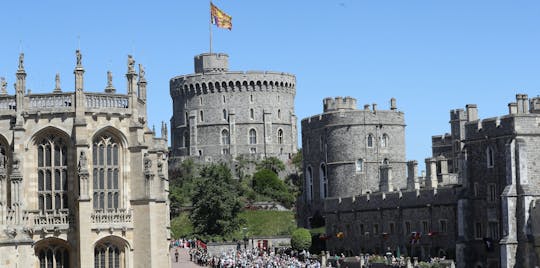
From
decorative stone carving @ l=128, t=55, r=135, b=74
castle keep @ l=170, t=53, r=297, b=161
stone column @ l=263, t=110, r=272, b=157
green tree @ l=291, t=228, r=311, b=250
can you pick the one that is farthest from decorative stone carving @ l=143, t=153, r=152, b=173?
stone column @ l=263, t=110, r=272, b=157

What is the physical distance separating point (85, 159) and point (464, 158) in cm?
2732

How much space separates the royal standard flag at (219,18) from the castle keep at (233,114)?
14.9m

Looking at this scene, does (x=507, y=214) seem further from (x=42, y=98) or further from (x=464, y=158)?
(x=42, y=98)

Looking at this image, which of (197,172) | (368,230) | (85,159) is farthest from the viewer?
(197,172)

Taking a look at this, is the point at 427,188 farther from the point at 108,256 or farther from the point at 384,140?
the point at 108,256

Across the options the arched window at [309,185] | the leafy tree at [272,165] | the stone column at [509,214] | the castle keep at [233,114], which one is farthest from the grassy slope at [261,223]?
the stone column at [509,214]

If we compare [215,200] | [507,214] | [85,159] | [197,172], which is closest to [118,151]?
[85,159]

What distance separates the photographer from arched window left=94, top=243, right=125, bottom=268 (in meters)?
56.4

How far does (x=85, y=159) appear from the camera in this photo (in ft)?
182

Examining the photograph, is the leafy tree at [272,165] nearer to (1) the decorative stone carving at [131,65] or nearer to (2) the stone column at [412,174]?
(2) the stone column at [412,174]

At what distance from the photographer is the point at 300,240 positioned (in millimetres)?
89188

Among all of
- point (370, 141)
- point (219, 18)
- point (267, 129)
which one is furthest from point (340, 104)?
point (267, 129)

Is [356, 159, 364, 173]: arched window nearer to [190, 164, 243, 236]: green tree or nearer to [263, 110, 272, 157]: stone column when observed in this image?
[190, 164, 243, 236]: green tree

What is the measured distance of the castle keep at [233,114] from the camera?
135m
